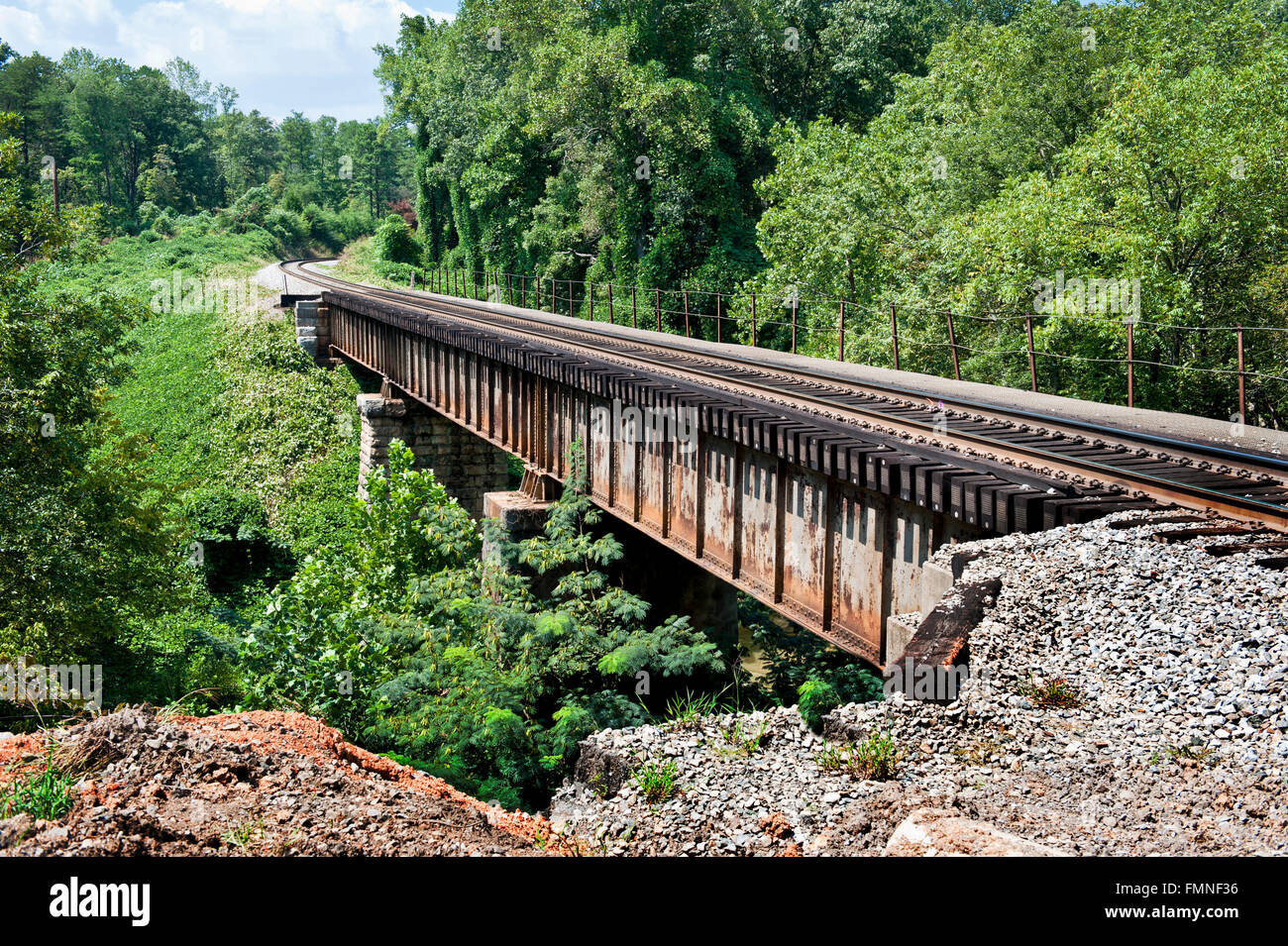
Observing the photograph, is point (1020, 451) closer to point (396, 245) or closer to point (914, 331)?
point (914, 331)

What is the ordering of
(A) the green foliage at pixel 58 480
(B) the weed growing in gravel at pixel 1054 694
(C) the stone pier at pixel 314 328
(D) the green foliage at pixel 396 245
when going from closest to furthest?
(B) the weed growing in gravel at pixel 1054 694 < (A) the green foliage at pixel 58 480 < (C) the stone pier at pixel 314 328 < (D) the green foliage at pixel 396 245

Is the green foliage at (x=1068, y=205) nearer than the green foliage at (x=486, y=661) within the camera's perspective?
No

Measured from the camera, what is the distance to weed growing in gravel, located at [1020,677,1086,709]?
573 cm

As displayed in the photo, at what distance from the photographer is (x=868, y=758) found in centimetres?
567

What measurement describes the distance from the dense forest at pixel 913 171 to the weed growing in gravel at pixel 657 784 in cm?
1161

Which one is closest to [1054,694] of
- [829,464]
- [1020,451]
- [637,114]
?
[829,464]

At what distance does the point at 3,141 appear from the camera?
1862cm

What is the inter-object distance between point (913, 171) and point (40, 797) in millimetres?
32121

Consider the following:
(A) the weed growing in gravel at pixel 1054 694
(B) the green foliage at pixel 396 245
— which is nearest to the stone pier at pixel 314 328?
(A) the weed growing in gravel at pixel 1054 694

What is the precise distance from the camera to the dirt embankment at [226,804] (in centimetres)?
454

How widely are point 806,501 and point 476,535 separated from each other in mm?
9532

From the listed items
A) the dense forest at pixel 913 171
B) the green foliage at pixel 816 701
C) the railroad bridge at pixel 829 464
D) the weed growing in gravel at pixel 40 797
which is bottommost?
the green foliage at pixel 816 701

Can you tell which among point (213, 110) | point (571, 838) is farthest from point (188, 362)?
point (213, 110)

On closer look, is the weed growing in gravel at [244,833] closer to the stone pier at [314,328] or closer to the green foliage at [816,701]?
the green foliage at [816,701]
